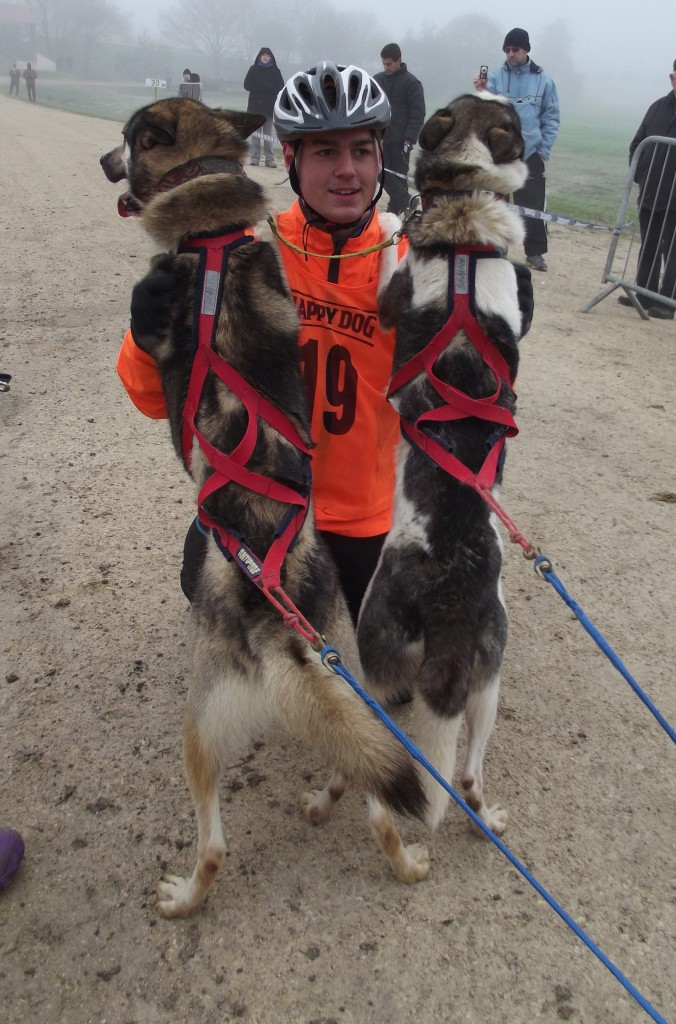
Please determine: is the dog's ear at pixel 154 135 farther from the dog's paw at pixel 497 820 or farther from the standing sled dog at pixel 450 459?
the dog's paw at pixel 497 820

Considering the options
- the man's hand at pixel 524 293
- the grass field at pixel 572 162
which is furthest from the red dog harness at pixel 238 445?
the grass field at pixel 572 162

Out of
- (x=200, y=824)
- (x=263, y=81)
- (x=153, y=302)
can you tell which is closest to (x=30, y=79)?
(x=263, y=81)

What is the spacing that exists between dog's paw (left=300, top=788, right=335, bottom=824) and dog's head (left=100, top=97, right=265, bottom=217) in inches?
78.6

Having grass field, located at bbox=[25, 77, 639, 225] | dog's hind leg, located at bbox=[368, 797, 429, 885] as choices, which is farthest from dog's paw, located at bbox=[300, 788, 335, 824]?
grass field, located at bbox=[25, 77, 639, 225]

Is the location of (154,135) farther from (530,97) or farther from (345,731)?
(530,97)

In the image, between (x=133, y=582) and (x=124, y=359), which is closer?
(x=124, y=359)

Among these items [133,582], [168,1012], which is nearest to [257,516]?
[168,1012]

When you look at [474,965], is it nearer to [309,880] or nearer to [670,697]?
[309,880]

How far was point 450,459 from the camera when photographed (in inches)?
83.7

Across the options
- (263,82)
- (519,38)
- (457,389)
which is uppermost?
(519,38)

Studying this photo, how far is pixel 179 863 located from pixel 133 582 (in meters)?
1.53

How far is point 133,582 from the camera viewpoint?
3.44 m

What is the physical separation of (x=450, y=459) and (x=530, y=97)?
8.01 meters

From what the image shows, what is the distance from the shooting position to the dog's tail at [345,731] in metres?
1.51
